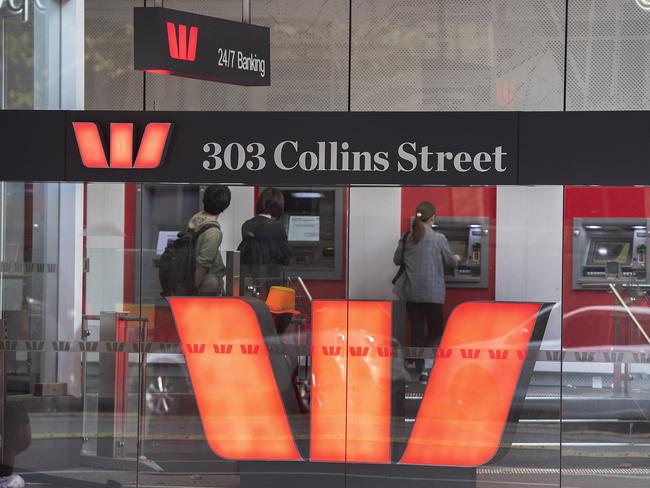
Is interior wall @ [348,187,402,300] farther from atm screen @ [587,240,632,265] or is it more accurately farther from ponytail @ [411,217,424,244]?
atm screen @ [587,240,632,265]

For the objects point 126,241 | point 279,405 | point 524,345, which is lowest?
point 279,405

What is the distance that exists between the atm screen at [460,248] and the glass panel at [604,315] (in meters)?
0.54

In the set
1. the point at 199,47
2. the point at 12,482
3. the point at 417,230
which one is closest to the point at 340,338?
the point at 417,230

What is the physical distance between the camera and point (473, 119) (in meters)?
5.59

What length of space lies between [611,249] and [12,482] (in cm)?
347

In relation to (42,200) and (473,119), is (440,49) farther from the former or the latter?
(42,200)

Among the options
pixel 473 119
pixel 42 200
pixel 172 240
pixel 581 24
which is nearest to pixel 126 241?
pixel 172 240

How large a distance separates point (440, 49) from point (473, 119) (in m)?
1.22

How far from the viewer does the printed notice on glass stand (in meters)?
5.69

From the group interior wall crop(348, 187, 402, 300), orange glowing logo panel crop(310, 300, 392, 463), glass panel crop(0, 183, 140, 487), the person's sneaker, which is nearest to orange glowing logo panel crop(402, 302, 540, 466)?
orange glowing logo panel crop(310, 300, 392, 463)

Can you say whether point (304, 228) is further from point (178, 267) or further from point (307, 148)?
point (178, 267)

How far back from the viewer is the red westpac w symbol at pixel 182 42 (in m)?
5.05

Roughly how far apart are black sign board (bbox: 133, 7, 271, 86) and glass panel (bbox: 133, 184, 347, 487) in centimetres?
70

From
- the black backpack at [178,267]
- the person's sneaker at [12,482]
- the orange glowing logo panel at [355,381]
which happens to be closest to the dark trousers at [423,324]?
the orange glowing logo panel at [355,381]
